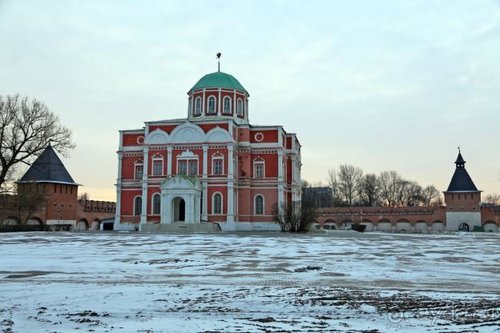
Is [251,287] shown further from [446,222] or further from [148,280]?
[446,222]

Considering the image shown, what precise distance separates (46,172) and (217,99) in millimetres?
18400

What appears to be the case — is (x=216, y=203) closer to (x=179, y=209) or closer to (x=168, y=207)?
(x=179, y=209)

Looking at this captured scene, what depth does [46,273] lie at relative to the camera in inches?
426

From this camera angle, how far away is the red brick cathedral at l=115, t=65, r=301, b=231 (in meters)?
41.8

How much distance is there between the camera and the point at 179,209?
4344 centimetres

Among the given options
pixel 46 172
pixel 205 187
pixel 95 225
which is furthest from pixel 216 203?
pixel 95 225

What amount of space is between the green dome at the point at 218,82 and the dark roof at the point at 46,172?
15543 mm

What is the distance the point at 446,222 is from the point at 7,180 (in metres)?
50.9

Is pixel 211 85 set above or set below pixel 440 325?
above

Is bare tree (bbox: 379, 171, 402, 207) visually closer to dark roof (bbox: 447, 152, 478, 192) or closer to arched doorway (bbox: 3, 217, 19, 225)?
dark roof (bbox: 447, 152, 478, 192)

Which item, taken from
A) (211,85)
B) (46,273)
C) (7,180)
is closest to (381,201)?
(211,85)

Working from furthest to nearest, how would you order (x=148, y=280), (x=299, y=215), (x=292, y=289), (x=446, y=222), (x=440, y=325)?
1. (x=446, y=222)
2. (x=299, y=215)
3. (x=148, y=280)
4. (x=292, y=289)
5. (x=440, y=325)

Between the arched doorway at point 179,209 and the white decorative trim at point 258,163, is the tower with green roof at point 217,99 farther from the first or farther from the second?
the arched doorway at point 179,209

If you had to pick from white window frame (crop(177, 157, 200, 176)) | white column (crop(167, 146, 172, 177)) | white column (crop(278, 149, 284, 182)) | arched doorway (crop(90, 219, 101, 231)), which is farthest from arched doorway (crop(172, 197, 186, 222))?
arched doorway (crop(90, 219, 101, 231))
